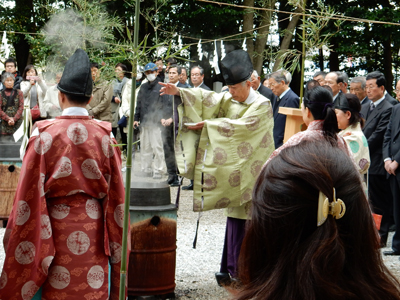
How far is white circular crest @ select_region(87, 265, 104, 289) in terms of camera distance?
2.84m

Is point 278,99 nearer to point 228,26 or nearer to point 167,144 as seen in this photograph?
point 167,144

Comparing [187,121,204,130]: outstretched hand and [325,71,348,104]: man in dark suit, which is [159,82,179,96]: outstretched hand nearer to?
[187,121,204,130]: outstretched hand

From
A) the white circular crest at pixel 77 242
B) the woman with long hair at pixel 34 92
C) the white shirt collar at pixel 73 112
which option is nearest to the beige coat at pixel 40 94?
the woman with long hair at pixel 34 92

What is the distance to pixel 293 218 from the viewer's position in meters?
1.15

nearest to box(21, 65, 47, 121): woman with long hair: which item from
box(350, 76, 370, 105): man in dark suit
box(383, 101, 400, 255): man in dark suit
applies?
box(350, 76, 370, 105): man in dark suit

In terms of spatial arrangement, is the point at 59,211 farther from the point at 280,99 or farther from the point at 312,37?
the point at 280,99

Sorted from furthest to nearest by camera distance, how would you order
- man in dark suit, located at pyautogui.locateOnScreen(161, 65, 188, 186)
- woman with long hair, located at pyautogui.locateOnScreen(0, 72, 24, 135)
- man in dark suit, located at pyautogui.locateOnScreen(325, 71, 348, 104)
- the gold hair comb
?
woman with long hair, located at pyautogui.locateOnScreen(0, 72, 24, 135)
man in dark suit, located at pyautogui.locateOnScreen(161, 65, 188, 186)
man in dark suit, located at pyautogui.locateOnScreen(325, 71, 348, 104)
the gold hair comb

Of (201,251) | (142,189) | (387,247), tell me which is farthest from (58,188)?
(387,247)

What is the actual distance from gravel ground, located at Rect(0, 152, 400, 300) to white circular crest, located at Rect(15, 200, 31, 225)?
1310 millimetres

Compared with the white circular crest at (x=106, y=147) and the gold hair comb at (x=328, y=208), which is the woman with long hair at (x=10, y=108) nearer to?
the white circular crest at (x=106, y=147)

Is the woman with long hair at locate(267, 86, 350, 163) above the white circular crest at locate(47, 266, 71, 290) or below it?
above

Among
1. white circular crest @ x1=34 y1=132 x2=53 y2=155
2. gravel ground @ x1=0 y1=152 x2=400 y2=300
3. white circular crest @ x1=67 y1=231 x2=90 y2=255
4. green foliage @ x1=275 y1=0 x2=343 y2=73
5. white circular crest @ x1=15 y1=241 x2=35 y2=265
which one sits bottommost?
gravel ground @ x1=0 y1=152 x2=400 y2=300

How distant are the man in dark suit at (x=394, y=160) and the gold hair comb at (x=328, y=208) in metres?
4.66

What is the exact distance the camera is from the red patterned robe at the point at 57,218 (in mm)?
2758
